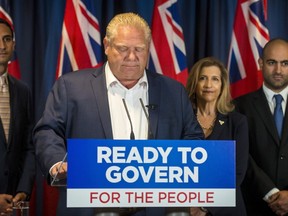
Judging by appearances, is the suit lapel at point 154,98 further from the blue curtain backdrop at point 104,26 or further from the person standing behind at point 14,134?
the blue curtain backdrop at point 104,26

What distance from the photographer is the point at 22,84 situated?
3807mm

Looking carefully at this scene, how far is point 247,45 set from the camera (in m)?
4.61

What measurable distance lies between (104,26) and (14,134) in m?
1.39

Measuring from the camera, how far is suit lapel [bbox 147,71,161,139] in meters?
2.27

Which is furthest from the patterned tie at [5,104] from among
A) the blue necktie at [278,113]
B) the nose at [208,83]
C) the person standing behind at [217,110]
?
the blue necktie at [278,113]

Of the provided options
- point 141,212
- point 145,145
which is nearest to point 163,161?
point 145,145

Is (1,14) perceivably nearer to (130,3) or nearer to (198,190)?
(130,3)

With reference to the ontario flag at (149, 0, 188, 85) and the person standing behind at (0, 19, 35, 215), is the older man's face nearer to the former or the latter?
the person standing behind at (0, 19, 35, 215)

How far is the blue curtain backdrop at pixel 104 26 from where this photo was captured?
446cm

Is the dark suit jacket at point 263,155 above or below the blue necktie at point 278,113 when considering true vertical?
below

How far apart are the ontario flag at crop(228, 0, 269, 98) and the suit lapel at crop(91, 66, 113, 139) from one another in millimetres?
2235

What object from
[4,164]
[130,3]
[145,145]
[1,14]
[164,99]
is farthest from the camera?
[130,3]

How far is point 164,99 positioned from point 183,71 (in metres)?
2.03

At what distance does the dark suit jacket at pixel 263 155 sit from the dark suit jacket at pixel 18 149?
4.79 feet
